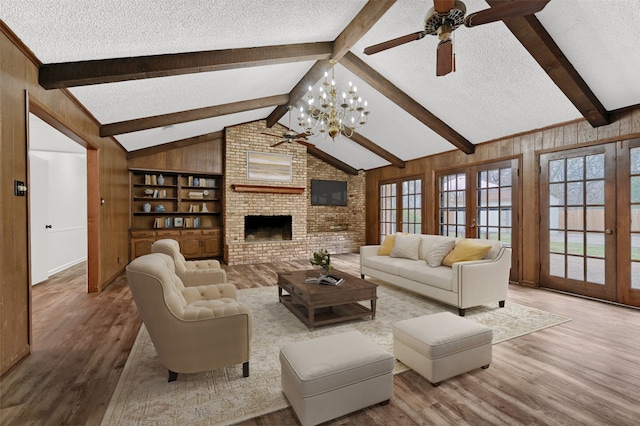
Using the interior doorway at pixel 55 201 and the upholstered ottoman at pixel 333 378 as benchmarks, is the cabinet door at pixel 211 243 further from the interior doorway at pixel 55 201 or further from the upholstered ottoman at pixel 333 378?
the upholstered ottoman at pixel 333 378

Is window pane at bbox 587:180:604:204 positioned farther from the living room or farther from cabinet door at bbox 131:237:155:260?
cabinet door at bbox 131:237:155:260

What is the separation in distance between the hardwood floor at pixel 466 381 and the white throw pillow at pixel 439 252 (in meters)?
1.33

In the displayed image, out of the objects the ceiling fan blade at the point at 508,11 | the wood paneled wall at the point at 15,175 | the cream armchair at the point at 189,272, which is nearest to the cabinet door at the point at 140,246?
the cream armchair at the point at 189,272

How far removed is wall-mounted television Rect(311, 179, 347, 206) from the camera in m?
8.93

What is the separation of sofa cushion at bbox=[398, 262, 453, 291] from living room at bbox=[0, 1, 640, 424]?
0.94m

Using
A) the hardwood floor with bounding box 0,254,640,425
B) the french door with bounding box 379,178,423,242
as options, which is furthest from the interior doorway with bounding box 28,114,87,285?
the french door with bounding box 379,178,423,242

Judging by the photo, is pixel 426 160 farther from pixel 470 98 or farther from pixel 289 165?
pixel 289 165

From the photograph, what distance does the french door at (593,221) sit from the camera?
377cm

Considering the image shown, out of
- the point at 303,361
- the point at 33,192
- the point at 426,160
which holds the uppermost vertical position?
the point at 426,160

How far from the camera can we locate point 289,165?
7.68 metres

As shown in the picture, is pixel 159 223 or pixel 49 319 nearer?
pixel 49 319

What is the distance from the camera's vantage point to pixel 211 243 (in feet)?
23.5

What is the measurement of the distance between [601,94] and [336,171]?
6.34 metres

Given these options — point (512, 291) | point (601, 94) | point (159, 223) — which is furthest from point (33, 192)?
point (601, 94)
